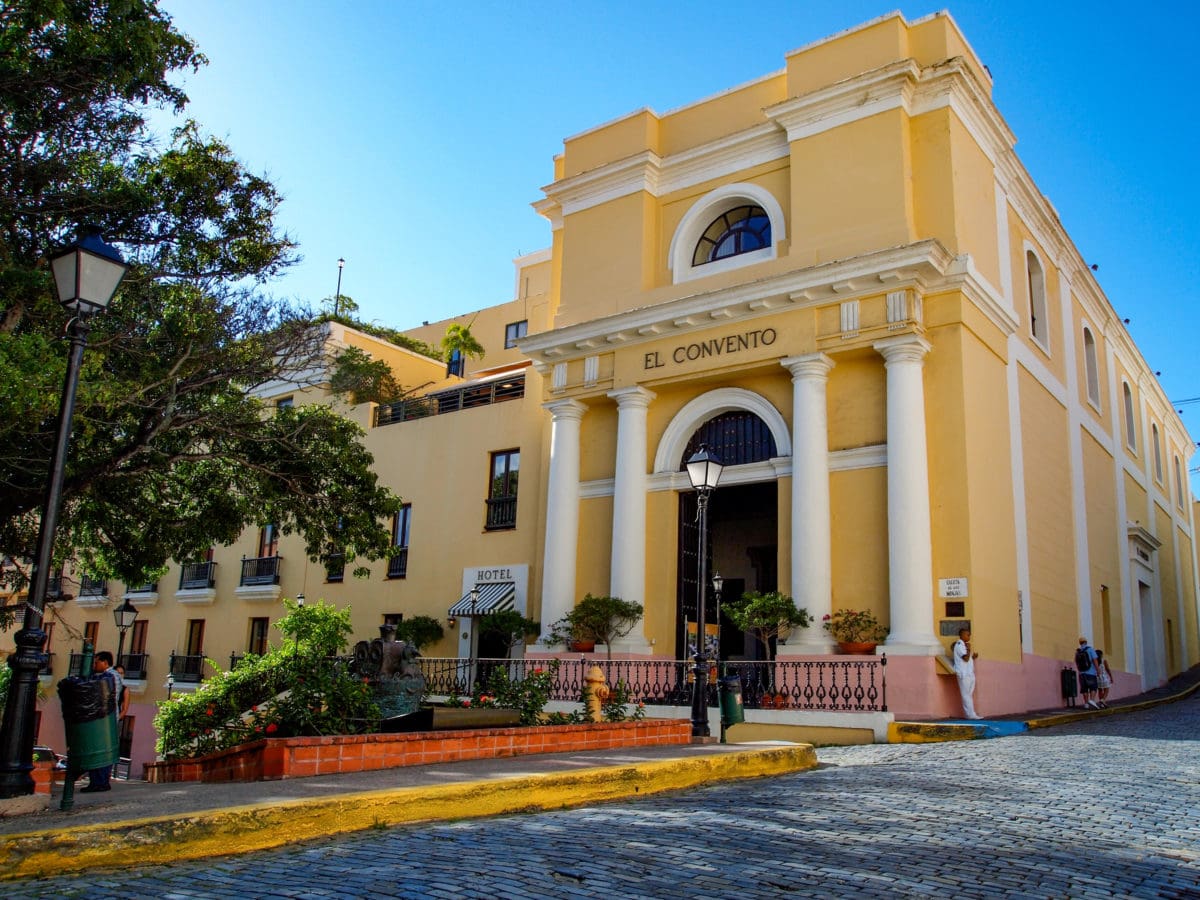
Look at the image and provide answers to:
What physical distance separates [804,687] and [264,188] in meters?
10.9

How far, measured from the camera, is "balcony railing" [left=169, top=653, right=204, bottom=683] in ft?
95.4

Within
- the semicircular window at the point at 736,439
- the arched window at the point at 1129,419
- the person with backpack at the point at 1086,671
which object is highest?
the arched window at the point at 1129,419

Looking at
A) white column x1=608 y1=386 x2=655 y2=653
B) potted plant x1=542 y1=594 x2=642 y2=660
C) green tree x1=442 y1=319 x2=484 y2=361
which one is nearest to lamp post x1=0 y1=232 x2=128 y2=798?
potted plant x1=542 y1=594 x2=642 y2=660

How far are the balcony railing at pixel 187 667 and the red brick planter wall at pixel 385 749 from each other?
18.7m

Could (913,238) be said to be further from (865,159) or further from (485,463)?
(485,463)

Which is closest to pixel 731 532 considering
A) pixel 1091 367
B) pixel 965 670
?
pixel 965 670

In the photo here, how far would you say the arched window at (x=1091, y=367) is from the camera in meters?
26.5

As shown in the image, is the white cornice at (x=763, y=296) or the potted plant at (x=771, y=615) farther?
the white cornice at (x=763, y=296)

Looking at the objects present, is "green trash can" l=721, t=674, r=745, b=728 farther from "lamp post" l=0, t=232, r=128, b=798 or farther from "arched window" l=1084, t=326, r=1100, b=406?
"arched window" l=1084, t=326, r=1100, b=406

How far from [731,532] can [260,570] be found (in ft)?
43.6

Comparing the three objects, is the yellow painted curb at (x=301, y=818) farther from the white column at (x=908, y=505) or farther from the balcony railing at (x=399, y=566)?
the balcony railing at (x=399, y=566)

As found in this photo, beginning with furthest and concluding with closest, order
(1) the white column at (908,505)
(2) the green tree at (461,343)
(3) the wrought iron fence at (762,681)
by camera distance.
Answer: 1. (2) the green tree at (461,343)
2. (1) the white column at (908,505)
3. (3) the wrought iron fence at (762,681)

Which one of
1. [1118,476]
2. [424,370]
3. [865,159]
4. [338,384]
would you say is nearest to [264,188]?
[865,159]

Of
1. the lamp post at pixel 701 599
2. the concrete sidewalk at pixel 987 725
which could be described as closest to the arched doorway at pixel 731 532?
the concrete sidewalk at pixel 987 725
